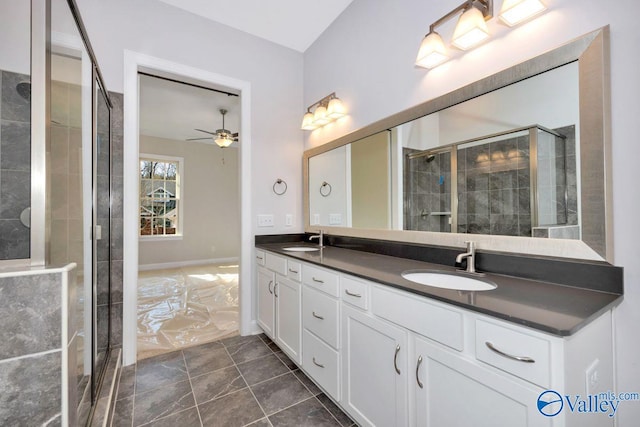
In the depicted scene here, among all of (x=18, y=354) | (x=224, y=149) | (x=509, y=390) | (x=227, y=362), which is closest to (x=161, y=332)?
(x=227, y=362)

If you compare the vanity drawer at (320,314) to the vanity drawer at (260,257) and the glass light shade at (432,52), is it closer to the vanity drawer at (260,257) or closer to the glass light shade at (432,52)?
the vanity drawer at (260,257)

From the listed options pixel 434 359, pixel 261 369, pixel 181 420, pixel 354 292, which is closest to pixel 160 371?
pixel 181 420

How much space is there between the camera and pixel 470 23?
1.33 m

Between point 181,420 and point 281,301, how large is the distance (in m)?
0.88

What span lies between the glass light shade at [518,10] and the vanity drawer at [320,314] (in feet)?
5.16

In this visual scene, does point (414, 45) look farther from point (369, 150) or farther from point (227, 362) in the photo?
point (227, 362)

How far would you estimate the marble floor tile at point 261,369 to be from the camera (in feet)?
6.13

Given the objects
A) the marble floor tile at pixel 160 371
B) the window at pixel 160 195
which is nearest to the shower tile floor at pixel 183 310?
the marble floor tile at pixel 160 371

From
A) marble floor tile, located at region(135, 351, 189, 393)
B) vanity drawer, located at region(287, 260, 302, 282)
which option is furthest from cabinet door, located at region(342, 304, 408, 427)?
marble floor tile, located at region(135, 351, 189, 393)

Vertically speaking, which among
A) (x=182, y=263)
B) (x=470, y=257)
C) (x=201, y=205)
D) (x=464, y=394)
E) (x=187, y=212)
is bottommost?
(x=182, y=263)

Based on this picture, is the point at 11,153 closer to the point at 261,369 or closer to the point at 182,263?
the point at 261,369

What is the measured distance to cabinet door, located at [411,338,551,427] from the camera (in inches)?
30.2

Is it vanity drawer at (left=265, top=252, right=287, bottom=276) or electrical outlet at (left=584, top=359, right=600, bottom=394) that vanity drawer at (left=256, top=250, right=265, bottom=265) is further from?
electrical outlet at (left=584, top=359, right=600, bottom=394)

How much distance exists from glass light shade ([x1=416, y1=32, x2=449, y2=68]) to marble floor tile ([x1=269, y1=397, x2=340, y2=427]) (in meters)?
2.07
